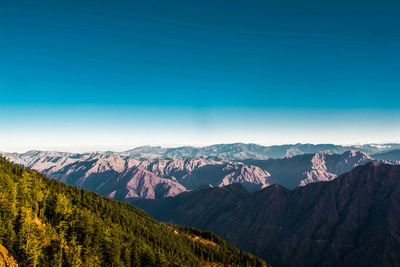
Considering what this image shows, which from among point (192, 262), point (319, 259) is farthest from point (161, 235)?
point (319, 259)

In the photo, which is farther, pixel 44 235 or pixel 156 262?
pixel 156 262

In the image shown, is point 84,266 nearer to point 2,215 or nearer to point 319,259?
point 2,215

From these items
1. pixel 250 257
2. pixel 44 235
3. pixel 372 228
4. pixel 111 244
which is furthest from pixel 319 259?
pixel 44 235

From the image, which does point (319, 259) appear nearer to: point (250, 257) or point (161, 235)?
point (250, 257)

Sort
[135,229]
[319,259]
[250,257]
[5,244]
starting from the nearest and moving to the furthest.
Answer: [5,244]
[135,229]
[250,257]
[319,259]

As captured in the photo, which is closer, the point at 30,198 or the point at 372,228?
the point at 30,198

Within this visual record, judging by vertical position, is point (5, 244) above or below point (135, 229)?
above

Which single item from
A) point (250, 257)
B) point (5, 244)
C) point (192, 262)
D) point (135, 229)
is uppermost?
point (5, 244)

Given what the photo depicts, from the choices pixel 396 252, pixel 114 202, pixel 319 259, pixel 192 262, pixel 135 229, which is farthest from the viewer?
pixel 319 259

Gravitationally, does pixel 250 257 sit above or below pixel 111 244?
below
